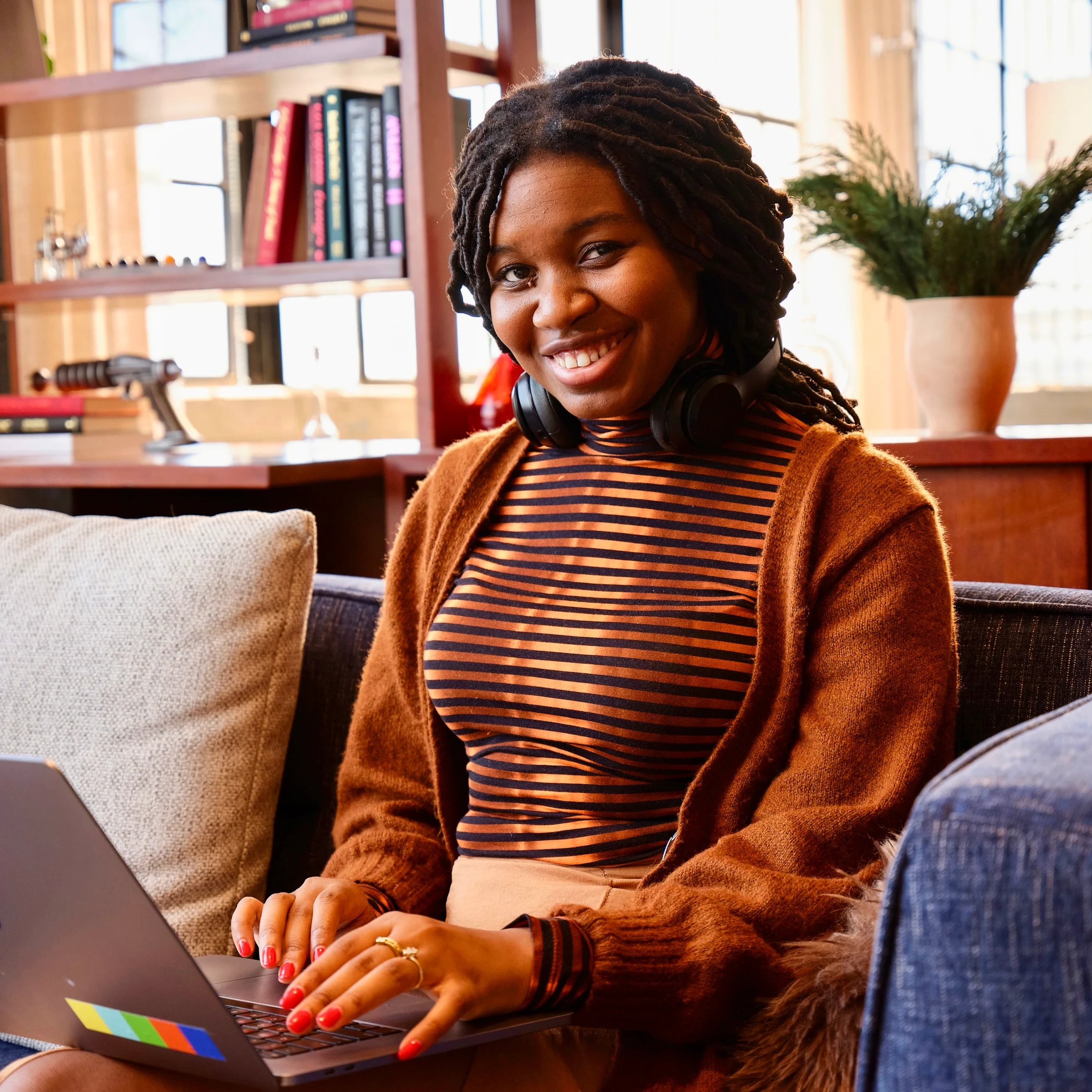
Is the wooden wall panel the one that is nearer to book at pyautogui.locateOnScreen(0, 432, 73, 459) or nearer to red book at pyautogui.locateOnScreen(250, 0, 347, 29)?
red book at pyautogui.locateOnScreen(250, 0, 347, 29)

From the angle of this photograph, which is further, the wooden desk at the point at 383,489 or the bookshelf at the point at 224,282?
the bookshelf at the point at 224,282

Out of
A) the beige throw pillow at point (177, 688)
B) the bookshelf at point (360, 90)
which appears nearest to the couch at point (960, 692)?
the beige throw pillow at point (177, 688)

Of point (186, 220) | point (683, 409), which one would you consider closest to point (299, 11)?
point (683, 409)

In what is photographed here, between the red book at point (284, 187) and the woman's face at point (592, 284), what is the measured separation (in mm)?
1046

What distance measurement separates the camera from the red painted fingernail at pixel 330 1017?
2.55 feet

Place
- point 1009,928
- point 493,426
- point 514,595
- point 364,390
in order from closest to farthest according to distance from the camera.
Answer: point 1009,928
point 514,595
point 493,426
point 364,390

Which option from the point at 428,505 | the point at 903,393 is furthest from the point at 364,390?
the point at 428,505

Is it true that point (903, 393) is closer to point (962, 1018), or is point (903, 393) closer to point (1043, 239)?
point (1043, 239)

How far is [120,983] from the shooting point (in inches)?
32.0

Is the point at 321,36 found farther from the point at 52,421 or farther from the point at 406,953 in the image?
the point at 406,953

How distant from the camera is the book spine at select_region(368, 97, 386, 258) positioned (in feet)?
6.34

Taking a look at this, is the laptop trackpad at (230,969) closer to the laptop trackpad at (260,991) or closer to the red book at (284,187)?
the laptop trackpad at (260,991)

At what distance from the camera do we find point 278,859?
4.73 ft

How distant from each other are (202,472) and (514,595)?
755 millimetres
